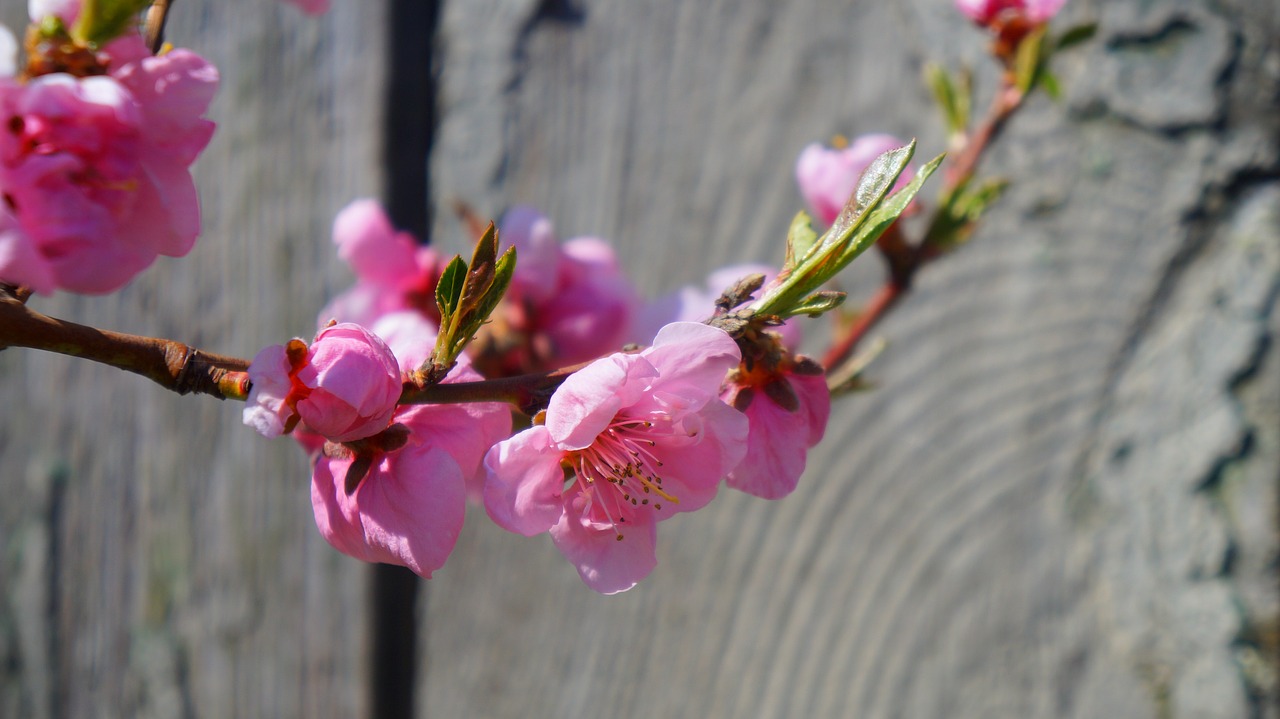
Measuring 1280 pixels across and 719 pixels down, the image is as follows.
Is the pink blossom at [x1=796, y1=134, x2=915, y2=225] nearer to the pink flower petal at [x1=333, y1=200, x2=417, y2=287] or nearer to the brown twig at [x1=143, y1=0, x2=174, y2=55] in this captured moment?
the pink flower petal at [x1=333, y1=200, x2=417, y2=287]

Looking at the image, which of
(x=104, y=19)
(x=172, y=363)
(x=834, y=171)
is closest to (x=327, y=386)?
(x=172, y=363)

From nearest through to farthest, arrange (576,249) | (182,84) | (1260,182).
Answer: (182,84), (576,249), (1260,182)

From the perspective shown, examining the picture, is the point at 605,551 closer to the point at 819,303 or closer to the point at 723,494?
the point at 819,303

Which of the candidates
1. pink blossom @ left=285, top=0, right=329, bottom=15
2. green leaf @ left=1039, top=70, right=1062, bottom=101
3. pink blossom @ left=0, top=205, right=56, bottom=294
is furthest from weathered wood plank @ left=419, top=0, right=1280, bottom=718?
pink blossom @ left=0, top=205, right=56, bottom=294

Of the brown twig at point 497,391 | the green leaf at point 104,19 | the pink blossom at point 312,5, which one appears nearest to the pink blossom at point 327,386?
the brown twig at point 497,391

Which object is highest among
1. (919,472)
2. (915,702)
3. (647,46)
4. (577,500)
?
(647,46)

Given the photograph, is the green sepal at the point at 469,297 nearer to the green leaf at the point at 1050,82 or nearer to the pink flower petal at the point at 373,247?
the pink flower petal at the point at 373,247

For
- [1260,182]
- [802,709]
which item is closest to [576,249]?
[802,709]

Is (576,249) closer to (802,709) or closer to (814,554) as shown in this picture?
(814,554)
